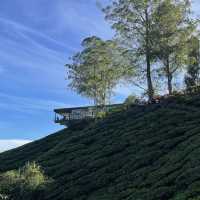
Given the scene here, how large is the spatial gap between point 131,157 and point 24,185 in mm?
6583

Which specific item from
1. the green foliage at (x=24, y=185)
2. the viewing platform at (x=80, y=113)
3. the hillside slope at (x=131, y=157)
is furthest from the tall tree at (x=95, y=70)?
the green foliage at (x=24, y=185)

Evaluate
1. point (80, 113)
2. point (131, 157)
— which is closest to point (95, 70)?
point (80, 113)

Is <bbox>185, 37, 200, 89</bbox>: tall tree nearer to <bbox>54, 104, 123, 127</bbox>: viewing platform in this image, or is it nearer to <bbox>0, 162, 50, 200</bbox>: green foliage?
<bbox>54, 104, 123, 127</bbox>: viewing platform

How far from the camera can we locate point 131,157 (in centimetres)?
3428

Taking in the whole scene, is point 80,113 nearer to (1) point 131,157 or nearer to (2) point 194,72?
(2) point 194,72

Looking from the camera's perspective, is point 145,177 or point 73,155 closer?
point 145,177

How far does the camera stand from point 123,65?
220 ft

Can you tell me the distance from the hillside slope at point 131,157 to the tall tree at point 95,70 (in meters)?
27.1

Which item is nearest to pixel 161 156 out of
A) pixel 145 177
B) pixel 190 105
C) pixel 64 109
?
pixel 145 177

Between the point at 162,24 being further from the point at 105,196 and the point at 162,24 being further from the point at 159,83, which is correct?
the point at 105,196

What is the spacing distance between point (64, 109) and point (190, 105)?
105 feet

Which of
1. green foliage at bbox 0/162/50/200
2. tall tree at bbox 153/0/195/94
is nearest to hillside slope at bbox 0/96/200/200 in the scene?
green foliage at bbox 0/162/50/200

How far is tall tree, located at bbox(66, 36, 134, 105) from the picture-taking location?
78375mm

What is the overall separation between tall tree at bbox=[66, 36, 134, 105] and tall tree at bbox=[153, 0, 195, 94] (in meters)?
15.0
